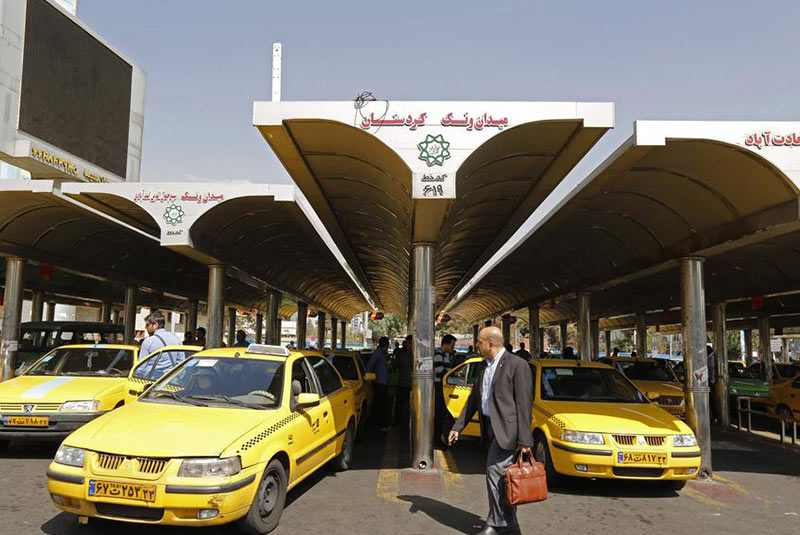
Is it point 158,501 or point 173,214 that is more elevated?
point 173,214

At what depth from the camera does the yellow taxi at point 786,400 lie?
44.1 feet

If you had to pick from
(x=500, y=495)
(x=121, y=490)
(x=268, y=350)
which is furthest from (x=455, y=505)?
(x=121, y=490)

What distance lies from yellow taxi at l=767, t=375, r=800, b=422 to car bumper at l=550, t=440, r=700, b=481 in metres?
7.98

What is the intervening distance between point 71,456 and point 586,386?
6437 millimetres

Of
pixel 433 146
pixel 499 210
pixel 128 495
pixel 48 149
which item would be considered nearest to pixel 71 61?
pixel 48 149

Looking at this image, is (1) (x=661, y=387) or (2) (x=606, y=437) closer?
(2) (x=606, y=437)

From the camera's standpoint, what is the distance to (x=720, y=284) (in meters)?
15.5

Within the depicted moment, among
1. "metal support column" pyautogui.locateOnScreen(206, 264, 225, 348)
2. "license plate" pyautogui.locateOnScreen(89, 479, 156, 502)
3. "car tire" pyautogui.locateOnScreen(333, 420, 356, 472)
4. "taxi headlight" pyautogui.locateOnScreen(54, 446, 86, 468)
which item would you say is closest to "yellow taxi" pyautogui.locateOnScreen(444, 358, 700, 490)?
"car tire" pyautogui.locateOnScreen(333, 420, 356, 472)

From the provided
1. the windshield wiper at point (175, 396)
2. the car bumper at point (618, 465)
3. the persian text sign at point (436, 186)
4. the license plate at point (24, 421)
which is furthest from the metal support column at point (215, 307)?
the car bumper at point (618, 465)

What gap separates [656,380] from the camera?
1355cm

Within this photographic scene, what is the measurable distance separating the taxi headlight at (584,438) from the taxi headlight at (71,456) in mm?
4991

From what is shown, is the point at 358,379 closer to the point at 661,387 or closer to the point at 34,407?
the point at 34,407

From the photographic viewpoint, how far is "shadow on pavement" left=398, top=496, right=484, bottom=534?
19.1 ft

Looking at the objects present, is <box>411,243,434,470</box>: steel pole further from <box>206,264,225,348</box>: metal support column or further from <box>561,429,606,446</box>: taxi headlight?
<box>206,264,225,348</box>: metal support column
